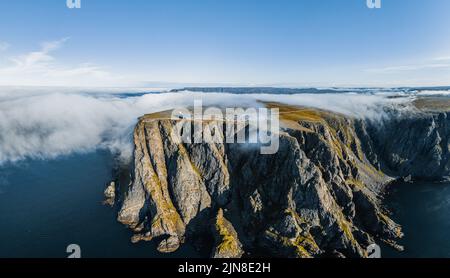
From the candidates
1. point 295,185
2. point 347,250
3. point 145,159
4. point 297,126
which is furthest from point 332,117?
point 145,159

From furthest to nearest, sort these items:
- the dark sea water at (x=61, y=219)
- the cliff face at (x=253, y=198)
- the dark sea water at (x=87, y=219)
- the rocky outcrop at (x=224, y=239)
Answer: the cliff face at (x=253, y=198) → the dark sea water at (x=87, y=219) → the dark sea water at (x=61, y=219) → the rocky outcrop at (x=224, y=239)

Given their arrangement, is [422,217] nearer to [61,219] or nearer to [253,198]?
[253,198]

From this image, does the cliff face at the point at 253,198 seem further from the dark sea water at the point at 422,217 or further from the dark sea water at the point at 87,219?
the dark sea water at the point at 87,219

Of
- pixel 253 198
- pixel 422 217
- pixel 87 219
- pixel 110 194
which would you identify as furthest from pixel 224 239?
pixel 422 217

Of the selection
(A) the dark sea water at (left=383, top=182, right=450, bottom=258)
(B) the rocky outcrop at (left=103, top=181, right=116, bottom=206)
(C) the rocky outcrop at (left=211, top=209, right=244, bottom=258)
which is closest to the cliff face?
(C) the rocky outcrop at (left=211, top=209, right=244, bottom=258)

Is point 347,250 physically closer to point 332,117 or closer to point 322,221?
point 322,221

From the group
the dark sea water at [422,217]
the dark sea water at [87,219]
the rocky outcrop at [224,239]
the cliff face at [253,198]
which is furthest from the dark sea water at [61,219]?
the dark sea water at [422,217]

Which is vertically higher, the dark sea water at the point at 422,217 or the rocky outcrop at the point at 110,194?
the rocky outcrop at the point at 110,194
